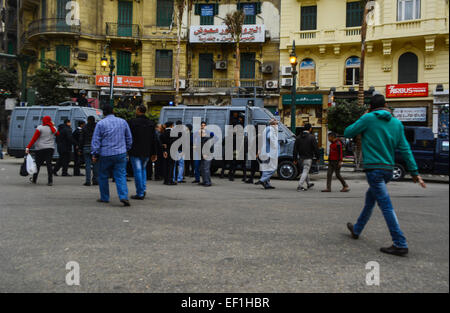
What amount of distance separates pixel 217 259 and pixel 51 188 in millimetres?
7079

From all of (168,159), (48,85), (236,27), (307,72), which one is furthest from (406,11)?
(48,85)

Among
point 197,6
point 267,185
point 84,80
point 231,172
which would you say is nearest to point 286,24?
point 197,6

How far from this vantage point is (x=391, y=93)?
24375 mm

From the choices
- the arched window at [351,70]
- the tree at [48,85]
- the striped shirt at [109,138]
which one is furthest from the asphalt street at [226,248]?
the arched window at [351,70]

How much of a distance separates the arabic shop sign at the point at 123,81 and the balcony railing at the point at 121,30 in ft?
10.1

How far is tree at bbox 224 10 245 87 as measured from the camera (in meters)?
27.5

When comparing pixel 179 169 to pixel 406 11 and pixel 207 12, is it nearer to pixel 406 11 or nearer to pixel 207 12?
pixel 406 11

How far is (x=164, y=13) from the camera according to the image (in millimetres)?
29828

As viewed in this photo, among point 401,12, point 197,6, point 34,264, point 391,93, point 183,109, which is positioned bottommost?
point 34,264

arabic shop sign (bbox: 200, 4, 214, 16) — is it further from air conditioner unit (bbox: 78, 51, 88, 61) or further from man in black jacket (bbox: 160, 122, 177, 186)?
man in black jacket (bbox: 160, 122, 177, 186)

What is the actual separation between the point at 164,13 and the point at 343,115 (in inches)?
648

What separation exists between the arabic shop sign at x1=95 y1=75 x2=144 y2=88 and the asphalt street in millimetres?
23786

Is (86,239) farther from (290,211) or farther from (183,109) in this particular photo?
(183,109)

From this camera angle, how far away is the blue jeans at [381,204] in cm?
208
